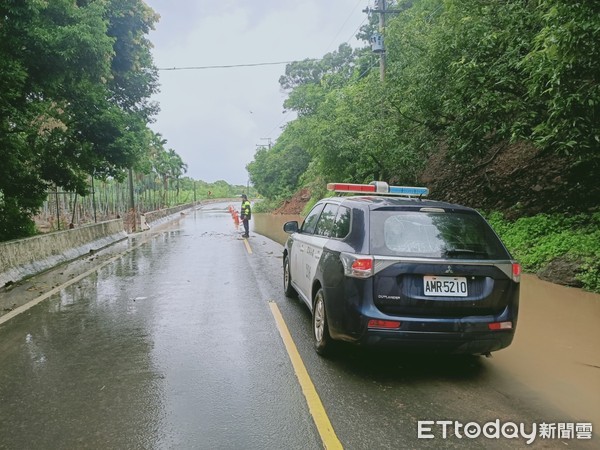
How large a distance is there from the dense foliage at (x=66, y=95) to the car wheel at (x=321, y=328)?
7.11 meters

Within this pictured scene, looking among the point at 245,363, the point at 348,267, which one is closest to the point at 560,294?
the point at 348,267

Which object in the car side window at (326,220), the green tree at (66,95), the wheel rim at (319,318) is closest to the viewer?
A: the wheel rim at (319,318)

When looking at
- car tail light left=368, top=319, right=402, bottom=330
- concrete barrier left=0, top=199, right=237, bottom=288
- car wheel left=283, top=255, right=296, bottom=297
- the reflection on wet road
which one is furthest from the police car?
concrete barrier left=0, top=199, right=237, bottom=288

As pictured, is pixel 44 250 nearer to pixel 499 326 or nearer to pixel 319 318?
pixel 319 318

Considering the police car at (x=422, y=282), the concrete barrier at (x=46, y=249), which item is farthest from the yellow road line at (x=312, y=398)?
the concrete barrier at (x=46, y=249)

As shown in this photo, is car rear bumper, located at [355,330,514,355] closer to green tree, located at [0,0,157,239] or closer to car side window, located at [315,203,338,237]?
car side window, located at [315,203,338,237]

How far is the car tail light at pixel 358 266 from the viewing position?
395cm

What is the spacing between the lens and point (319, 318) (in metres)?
4.88

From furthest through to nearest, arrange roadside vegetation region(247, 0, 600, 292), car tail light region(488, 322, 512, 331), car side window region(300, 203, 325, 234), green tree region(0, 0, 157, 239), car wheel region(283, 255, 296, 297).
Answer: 1. green tree region(0, 0, 157, 239)
2. car wheel region(283, 255, 296, 297)
3. roadside vegetation region(247, 0, 600, 292)
4. car side window region(300, 203, 325, 234)
5. car tail light region(488, 322, 512, 331)

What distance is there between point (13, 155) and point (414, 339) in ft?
28.5

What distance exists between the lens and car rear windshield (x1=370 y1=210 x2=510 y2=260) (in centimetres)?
408

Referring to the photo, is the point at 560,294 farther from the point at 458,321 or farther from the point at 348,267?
the point at 348,267

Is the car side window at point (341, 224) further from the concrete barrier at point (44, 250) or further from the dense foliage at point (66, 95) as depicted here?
the dense foliage at point (66, 95)

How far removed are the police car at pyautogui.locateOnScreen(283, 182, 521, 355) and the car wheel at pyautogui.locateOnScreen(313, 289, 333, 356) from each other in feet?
0.41
